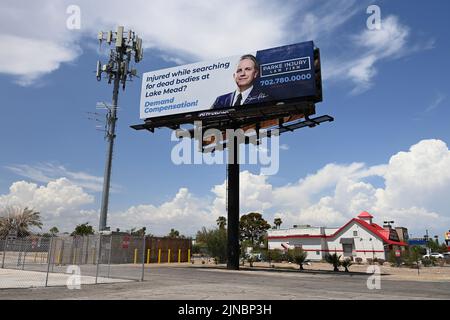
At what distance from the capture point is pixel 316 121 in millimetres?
29734

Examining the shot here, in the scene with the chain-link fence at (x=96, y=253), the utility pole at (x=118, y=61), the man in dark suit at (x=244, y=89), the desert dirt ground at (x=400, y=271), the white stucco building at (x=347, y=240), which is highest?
the utility pole at (x=118, y=61)

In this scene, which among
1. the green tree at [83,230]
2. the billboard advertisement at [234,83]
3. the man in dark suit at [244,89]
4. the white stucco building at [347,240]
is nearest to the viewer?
the billboard advertisement at [234,83]

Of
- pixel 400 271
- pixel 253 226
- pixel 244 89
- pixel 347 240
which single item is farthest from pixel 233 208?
pixel 253 226

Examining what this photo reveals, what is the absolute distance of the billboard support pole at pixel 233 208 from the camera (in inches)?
1239

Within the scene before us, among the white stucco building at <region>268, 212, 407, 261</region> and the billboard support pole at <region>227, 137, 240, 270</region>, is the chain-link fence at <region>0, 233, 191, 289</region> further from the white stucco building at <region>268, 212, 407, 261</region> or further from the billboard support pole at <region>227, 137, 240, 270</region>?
the white stucco building at <region>268, 212, 407, 261</region>

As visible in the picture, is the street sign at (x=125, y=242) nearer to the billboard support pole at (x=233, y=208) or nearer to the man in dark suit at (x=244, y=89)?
the billboard support pole at (x=233, y=208)

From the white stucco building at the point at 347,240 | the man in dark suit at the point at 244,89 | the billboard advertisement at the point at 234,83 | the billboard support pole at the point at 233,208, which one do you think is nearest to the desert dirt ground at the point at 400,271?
the billboard support pole at the point at 233,208

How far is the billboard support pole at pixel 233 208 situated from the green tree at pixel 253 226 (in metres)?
61.5

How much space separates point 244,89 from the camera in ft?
102

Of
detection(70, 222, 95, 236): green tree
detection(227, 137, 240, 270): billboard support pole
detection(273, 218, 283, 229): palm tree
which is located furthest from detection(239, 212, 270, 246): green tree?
detection(227, 137, 240, 270): billboard support pole

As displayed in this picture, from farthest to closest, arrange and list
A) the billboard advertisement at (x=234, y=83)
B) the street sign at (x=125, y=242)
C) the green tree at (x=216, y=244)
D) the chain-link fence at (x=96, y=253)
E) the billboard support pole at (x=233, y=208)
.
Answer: the green tree at (x=216, y=244) < the street sign at (x=125, y=242) < the billboard support pole at (x=233, y=208) < the billboard advertisement at (x=234, y=83) < the chain-link fence at (x=96, y=253)
